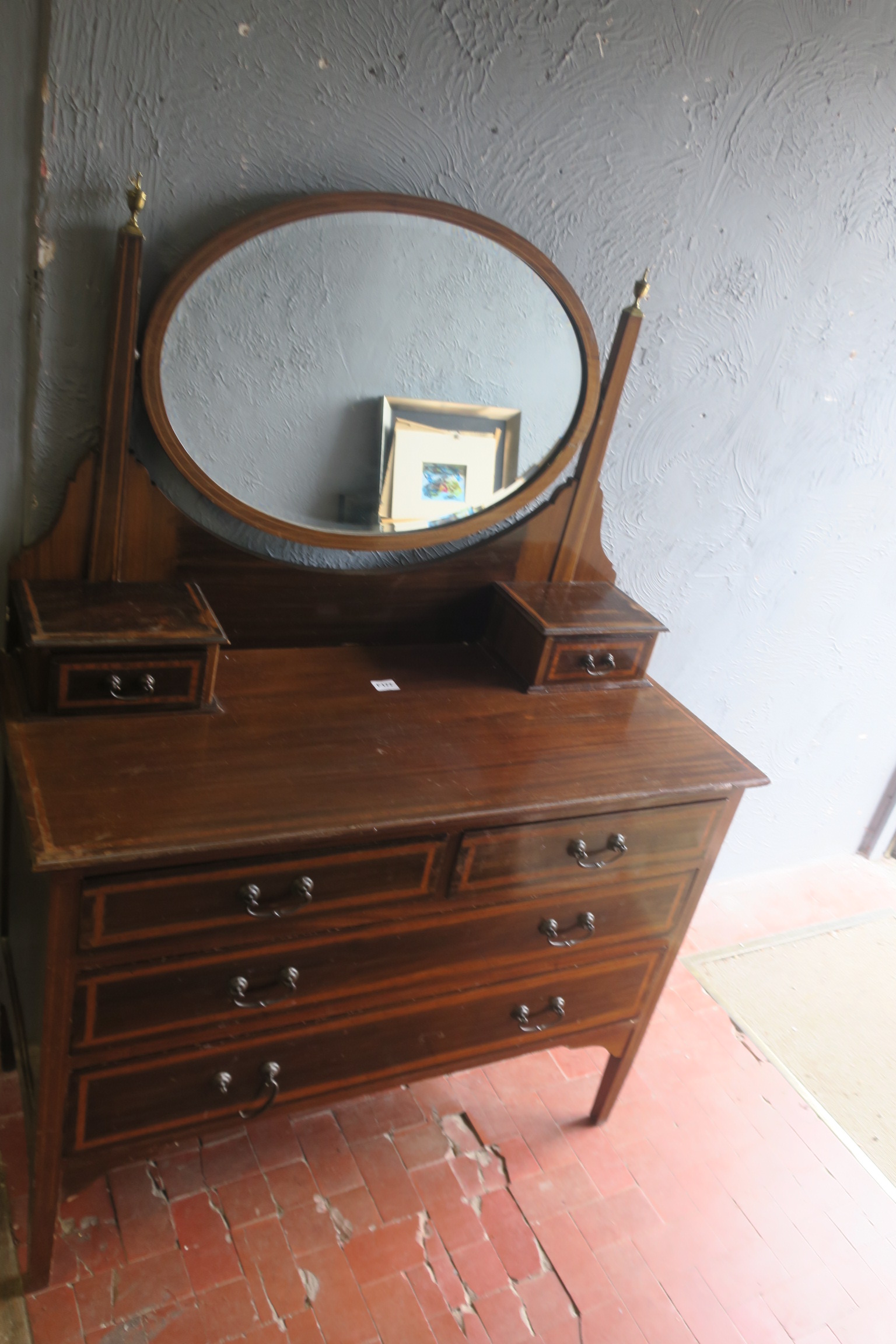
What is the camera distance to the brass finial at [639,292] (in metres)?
1.75

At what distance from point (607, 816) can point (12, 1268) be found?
1.20 meters

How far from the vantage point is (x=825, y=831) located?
3.00m

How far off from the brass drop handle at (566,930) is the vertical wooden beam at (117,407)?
0.91 m

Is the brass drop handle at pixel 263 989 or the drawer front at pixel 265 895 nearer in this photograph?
the drawer front at pixel 265 895

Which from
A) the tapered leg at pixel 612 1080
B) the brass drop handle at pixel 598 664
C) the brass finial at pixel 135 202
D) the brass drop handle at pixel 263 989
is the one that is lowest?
the tapered leg at pixel 612 1080

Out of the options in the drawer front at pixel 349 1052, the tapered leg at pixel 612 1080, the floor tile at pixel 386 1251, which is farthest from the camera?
the tapered leg at pixel 612 1080

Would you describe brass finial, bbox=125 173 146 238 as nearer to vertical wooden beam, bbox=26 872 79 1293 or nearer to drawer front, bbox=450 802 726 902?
vertical wooden beam, bbox=26 872 79 1293

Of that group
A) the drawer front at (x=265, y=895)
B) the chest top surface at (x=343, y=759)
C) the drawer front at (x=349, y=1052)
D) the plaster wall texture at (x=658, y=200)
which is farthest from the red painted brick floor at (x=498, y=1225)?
the plaster wall texture at (x=658, y=200)

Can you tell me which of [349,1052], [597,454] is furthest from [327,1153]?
[597,454]

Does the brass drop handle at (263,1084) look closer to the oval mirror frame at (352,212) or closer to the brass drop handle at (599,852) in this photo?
the brass drop handle at (599,852)

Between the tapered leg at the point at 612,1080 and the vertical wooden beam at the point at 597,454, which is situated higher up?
the vertical wooden beam at the point at 597,454

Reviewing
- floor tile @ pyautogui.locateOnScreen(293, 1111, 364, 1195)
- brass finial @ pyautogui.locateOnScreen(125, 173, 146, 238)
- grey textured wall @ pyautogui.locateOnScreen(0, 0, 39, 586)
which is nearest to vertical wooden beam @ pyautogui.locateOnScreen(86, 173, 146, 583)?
brass finial @ pyautogui.locateOnScreen(125, 173, 146, 238)

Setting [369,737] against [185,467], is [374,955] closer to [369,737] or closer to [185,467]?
[369,737]

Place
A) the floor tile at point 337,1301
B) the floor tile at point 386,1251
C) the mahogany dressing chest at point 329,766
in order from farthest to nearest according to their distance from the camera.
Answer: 1. the floor tile at point 386,1251
2. the floor tile at point 337,1301
3. the mahogany dressing chest at point 329,766
